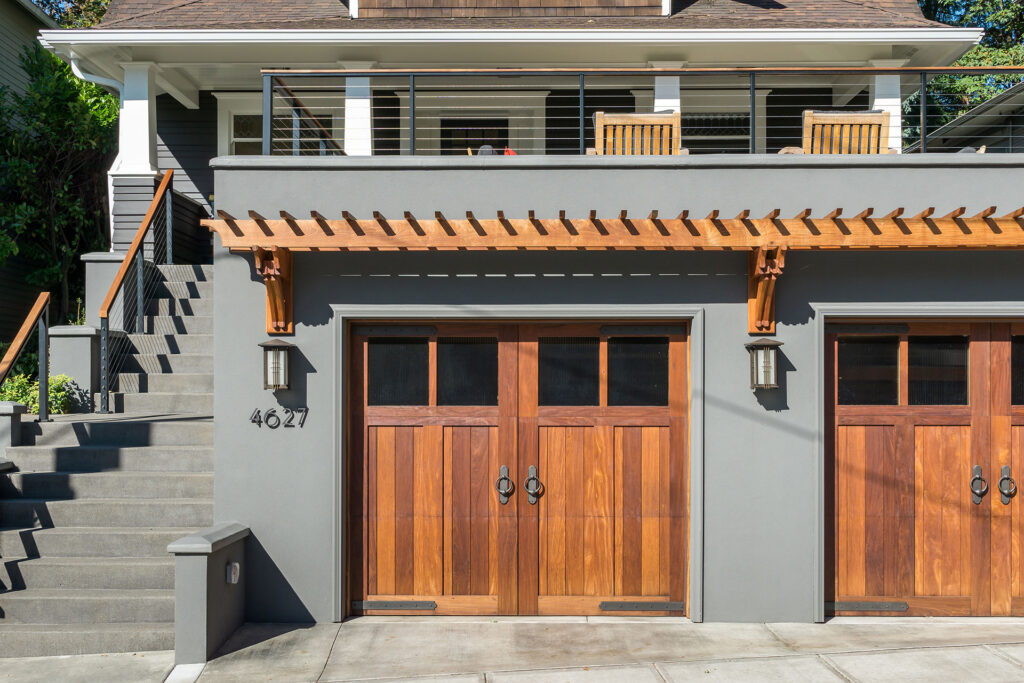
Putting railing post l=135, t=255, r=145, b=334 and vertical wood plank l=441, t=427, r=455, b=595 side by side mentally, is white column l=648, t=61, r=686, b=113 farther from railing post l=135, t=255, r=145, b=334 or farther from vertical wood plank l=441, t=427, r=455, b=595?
railing post l=135, t=255, r=145, b=334

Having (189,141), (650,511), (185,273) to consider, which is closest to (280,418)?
(650,511)

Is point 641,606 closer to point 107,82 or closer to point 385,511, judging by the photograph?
point 385,511

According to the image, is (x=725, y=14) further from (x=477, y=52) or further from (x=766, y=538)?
(x=766, y=538)

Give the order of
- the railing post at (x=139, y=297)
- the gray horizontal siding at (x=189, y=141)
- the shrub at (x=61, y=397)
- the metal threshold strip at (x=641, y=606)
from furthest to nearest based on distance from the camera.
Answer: the gray horizontal siding at (x=189, y=141), the railing post at (x=139, y=297), the shrub at (x=61, y=397), the metal threshold strip at (x=641, y=606)

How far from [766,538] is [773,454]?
0.68m

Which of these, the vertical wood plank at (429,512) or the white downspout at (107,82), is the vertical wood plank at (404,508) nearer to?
the vertical wood plank at (429,512)

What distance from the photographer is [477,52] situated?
386 inches

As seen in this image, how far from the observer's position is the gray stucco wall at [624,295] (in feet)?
19.9

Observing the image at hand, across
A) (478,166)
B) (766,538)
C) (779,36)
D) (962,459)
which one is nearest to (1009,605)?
(962,459)

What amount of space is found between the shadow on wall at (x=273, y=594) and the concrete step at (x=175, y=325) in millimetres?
3333

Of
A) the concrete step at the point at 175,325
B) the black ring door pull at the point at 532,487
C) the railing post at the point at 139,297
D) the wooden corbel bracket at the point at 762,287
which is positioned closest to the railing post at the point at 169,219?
the railing post at the point at 139,297

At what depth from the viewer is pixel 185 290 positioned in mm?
8906

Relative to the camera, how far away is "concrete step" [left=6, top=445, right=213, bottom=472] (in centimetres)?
664

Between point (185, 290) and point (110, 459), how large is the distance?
281cm
